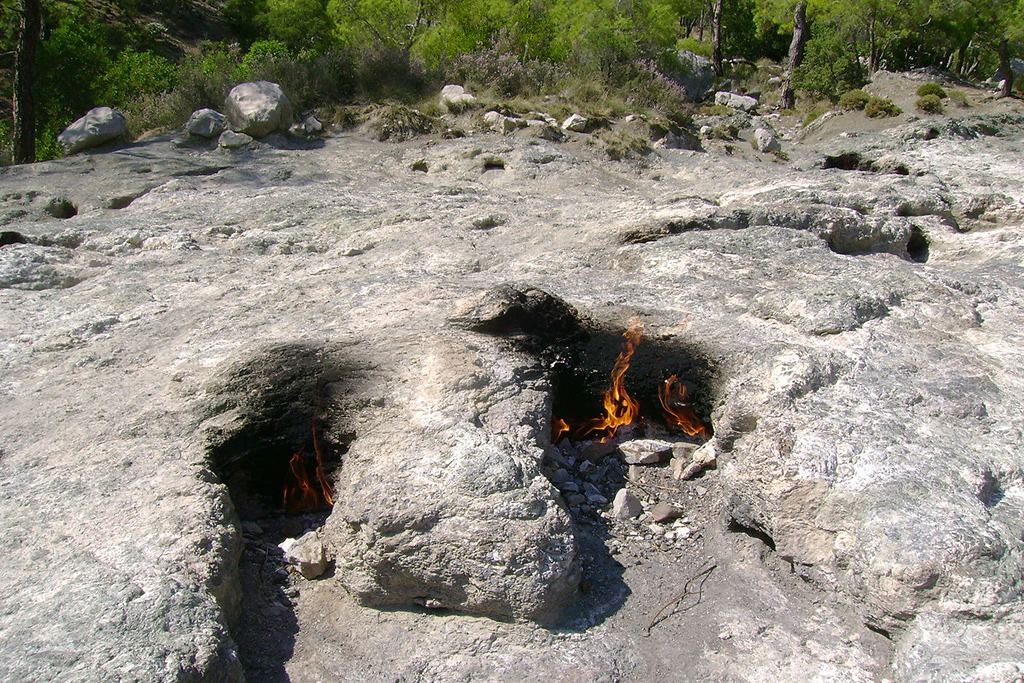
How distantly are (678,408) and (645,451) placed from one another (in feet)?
1.52

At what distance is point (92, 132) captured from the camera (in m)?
11.2

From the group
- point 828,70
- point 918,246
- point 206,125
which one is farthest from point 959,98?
point 206,125

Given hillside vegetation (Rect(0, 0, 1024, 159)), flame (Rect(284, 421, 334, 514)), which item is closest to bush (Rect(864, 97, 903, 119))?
hillside vegetation (Rect(0, 0, 1024, 159))

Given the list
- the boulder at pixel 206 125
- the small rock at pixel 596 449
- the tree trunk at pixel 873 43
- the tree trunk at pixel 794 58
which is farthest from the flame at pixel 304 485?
the tree trunk at pixel 873 43

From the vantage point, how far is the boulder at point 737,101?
26688 mm

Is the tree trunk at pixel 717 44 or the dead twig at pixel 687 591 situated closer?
the dead twig at pixel 687 591

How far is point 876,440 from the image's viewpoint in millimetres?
3926

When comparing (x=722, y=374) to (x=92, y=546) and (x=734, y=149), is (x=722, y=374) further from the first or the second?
(x=734, y=149)

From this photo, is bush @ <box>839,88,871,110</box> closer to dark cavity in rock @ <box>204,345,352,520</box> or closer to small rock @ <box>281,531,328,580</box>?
dark cavity in rock @ <box>204,345,352,520</box>

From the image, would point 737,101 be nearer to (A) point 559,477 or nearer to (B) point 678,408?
(B) point 678,408

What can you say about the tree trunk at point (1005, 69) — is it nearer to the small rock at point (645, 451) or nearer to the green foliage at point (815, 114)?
the green foliage at point (815, 114)

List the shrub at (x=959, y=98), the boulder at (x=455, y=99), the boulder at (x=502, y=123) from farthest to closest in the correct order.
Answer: the shrub at (x=959, y=98) < the boulder at (x=455, y=99) < the boulder at (x=502, y=123)

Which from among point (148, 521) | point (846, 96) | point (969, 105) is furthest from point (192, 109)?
point (969, 105)

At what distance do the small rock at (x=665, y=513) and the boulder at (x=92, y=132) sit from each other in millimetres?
10709
